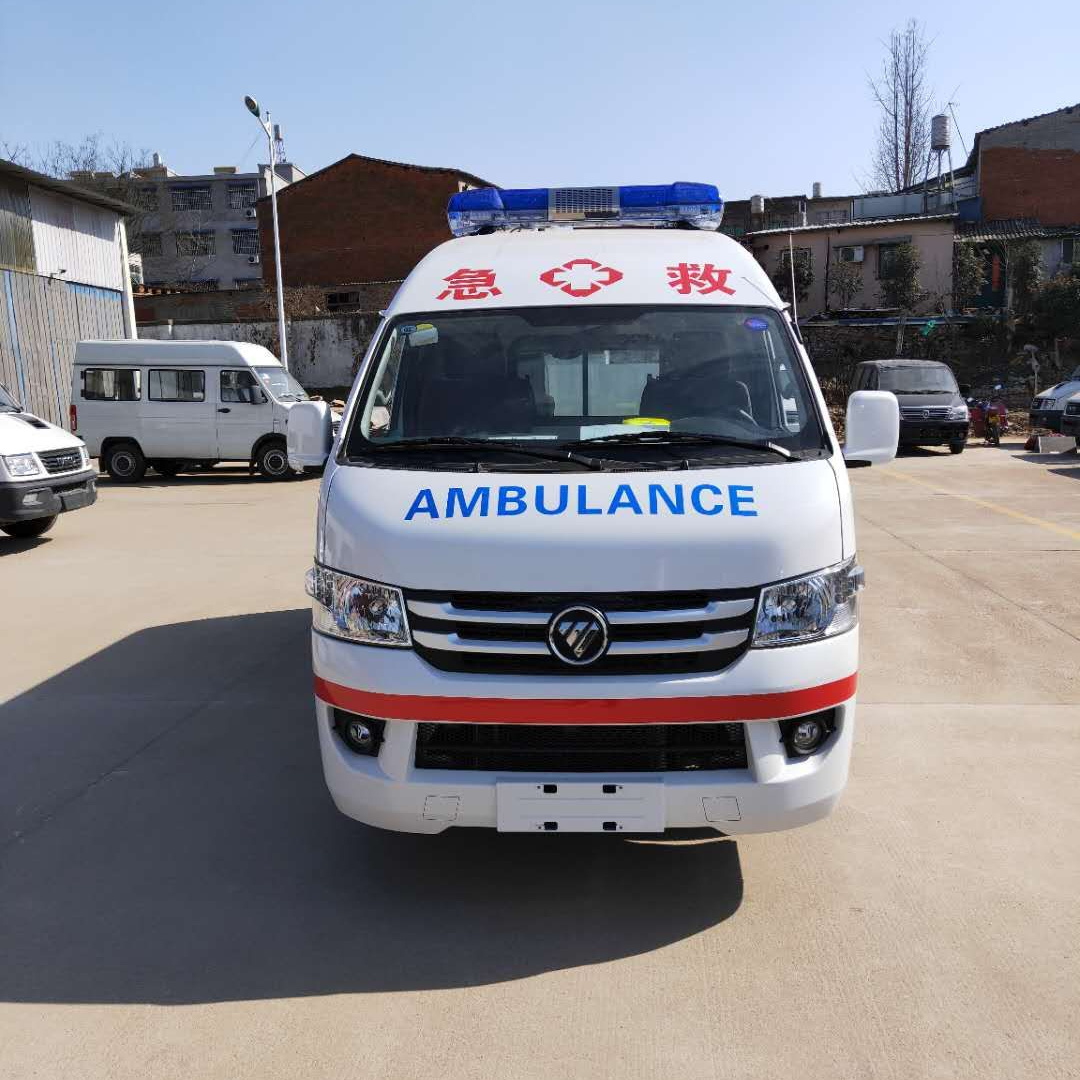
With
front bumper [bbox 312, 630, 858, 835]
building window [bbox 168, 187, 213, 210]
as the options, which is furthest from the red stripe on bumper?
building window [bbox 168, 187, 213, 210]

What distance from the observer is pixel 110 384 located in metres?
17.8

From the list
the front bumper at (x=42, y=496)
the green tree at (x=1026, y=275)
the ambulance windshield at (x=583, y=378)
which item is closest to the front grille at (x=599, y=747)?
the ambulance windshield at (x=583, y=378)

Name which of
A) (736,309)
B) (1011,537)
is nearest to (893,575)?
(1011,537)

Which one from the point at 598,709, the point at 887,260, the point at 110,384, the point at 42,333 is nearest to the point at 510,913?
the point at 598,709

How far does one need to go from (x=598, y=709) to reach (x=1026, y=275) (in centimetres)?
3668

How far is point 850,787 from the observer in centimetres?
474

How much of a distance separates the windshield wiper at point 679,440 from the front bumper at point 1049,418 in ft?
62.7

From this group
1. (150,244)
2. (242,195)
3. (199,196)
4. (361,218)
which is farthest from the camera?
(199,196)

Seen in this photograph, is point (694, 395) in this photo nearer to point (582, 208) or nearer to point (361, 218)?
point (582, 208)

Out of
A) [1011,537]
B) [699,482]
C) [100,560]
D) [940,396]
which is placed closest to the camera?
[699,482]

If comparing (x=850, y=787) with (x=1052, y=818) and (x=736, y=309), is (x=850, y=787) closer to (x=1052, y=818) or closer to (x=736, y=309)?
(x=1052, y=818)

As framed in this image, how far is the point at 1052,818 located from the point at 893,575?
4.97m

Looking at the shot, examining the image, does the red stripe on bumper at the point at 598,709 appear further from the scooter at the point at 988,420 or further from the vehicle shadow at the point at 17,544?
the scooter at the point at 988,420

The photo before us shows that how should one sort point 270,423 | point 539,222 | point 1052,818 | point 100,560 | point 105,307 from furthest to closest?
point 105,307
point 270,423
point 100,560
point 539,222
point 1052,818
